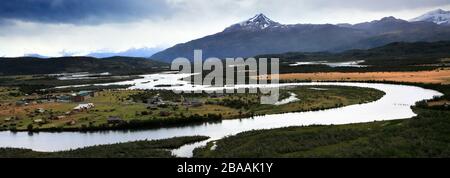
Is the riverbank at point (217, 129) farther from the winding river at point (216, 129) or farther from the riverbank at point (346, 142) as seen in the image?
the riverbank at point (346, 142)

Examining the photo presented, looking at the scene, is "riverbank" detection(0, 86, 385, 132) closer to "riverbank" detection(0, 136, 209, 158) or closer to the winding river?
the winding river

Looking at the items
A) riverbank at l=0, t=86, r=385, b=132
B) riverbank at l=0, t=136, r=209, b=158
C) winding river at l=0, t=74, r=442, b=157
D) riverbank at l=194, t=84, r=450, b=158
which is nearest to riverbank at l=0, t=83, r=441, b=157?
winding river at l=0, t=74, r=442, b=157

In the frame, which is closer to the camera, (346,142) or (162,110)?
(346,142)

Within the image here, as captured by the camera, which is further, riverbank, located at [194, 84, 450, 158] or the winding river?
the winding river

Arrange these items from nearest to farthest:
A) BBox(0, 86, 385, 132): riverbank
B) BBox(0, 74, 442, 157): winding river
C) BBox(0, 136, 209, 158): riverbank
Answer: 1. BBox(0, 136, 209, 158): riverbank
2. BBox(0, 74, 442, 157): winding river
3. BBox(0, 86, 385, 132): riverbank

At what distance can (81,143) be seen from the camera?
262 ft

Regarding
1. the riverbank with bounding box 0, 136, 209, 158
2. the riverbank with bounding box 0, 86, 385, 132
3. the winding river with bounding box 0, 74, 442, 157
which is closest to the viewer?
the riverbank with bounding box 0, 136, 209, 158

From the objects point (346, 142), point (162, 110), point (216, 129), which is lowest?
point (216, 129)

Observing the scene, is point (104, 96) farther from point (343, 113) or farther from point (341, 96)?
point (343, 113)

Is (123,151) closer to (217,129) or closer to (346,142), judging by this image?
(217,129)

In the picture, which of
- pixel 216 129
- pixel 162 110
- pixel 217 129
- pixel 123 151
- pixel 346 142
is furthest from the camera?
pixel 162 110

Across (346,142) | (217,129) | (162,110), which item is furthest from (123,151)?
(162,110)

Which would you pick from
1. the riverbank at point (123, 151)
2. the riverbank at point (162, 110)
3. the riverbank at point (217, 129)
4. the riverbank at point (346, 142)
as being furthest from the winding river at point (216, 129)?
the riverbank at point (346, 142)

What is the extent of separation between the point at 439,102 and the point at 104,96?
96.0 meters
